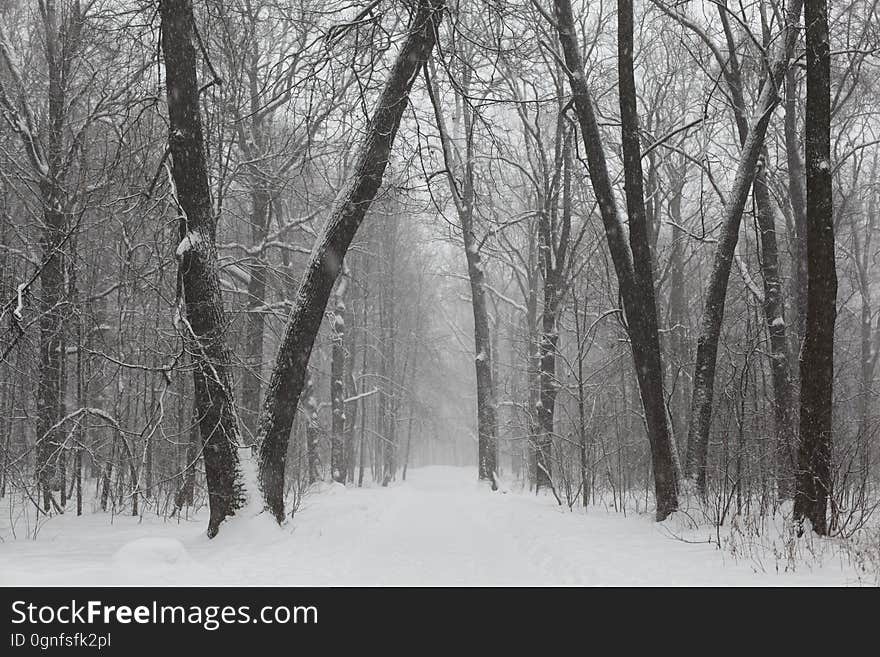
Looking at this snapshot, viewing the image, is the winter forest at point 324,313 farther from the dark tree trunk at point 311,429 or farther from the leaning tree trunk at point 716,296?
the dark tree trunk at point 311,429

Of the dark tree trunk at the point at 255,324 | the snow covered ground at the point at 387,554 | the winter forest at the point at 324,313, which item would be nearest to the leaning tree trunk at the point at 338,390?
the winter forest at the point at 324,313

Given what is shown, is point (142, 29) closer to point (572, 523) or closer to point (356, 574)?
point (356, 574)

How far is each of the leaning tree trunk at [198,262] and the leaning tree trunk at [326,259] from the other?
1.87 ft

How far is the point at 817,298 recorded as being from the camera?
6.68 metres

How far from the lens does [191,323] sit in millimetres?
7176

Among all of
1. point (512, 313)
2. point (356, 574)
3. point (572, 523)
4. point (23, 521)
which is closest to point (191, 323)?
point (356, 574)

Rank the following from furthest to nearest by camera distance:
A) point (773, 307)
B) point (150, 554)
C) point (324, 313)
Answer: point (773, 307) → point (324, 313) → point (150, 554)

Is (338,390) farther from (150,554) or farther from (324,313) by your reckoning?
(150,554)

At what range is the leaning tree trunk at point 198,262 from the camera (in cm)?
701

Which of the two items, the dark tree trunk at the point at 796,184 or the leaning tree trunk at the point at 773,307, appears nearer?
the leaning tree trunk at the point at 773,307

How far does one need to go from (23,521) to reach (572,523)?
8029 mm

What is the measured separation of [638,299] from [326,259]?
4.27m

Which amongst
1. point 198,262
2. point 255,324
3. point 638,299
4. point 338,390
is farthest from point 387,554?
point 338,390

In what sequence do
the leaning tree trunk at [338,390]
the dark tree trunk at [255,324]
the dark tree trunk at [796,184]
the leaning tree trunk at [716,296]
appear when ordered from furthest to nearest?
1. the leaning tree trunk at [338,390]
2. the dark tree trunk at [255,324]
3. the dark tree trunk at [796,184]
4. the leaning tree trunk at [716,296]
